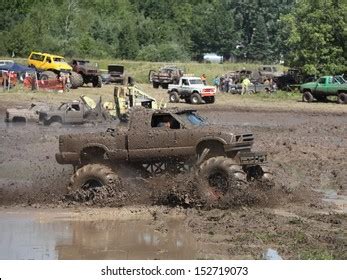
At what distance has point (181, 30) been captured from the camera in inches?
4532

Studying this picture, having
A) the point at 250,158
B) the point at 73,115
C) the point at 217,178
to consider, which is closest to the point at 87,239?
the point at 217,178

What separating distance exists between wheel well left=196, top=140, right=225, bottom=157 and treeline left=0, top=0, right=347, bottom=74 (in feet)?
118

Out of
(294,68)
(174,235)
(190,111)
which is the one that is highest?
(190,111)

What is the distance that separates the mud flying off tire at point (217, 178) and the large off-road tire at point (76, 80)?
30336 millimetres

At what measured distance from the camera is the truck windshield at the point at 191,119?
1394 cm

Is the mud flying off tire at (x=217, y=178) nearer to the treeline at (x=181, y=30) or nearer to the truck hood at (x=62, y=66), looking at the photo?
the truck hood at (x=62, y=66)

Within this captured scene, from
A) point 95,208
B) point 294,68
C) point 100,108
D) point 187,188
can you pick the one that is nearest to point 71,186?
point 95,208

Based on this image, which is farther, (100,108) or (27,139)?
(100,108)

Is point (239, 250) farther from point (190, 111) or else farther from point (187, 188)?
point (190, 111)

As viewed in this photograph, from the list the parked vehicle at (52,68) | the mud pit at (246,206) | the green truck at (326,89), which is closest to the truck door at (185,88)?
the green truck at (326,89)

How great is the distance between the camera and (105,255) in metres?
10.0

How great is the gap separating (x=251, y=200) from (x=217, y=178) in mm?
720

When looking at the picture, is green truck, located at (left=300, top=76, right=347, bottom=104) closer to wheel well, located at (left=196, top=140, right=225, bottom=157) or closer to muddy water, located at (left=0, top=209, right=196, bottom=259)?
wheel well, located at (left=196, top=140, right=225, bottom=157)

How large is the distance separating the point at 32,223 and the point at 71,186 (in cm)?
153
